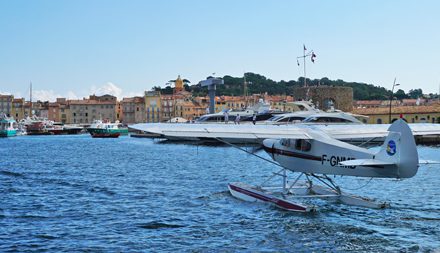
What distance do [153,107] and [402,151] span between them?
148764mm

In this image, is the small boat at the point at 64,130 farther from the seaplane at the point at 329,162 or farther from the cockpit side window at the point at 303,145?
the cockpit side window at the point at 303,145

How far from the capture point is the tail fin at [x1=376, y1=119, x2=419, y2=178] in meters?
14.7

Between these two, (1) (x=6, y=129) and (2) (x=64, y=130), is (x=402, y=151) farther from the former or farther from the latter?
(2) (x=64, y=130)

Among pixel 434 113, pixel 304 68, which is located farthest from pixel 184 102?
pixel 434 113

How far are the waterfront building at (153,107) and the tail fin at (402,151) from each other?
146m

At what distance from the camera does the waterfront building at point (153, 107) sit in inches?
6329

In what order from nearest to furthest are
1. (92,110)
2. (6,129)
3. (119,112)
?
(6,129), (92,110), (119,112)

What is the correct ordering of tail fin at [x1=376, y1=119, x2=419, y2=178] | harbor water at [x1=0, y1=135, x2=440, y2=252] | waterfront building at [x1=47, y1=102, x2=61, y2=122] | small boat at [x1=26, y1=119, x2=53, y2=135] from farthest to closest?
waterfront building at [x1=47, y1=102, x2=61, y2=122] → small boat at [x1=26, y1=119, x2=53, y2=135] → tail fin at [x1=376, y1=119, x2=419, y2=178] → harbor water at [x1=0, y1=135, x2=440, y2=252]

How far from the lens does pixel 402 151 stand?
585 inches

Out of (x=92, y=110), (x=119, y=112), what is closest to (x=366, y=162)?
(x=92, y=110)

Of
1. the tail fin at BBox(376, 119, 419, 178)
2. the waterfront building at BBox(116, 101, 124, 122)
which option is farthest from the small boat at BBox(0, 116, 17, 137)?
the tail fin at BBox(376, 119, 419, 178)

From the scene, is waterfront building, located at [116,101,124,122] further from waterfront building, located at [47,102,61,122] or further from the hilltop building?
the hilltop building

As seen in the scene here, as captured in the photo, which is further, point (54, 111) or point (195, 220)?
point (54, 111)

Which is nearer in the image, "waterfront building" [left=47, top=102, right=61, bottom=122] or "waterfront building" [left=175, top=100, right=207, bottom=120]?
"waterfront building" [left=175, top=100, right=207, bottom=120]
